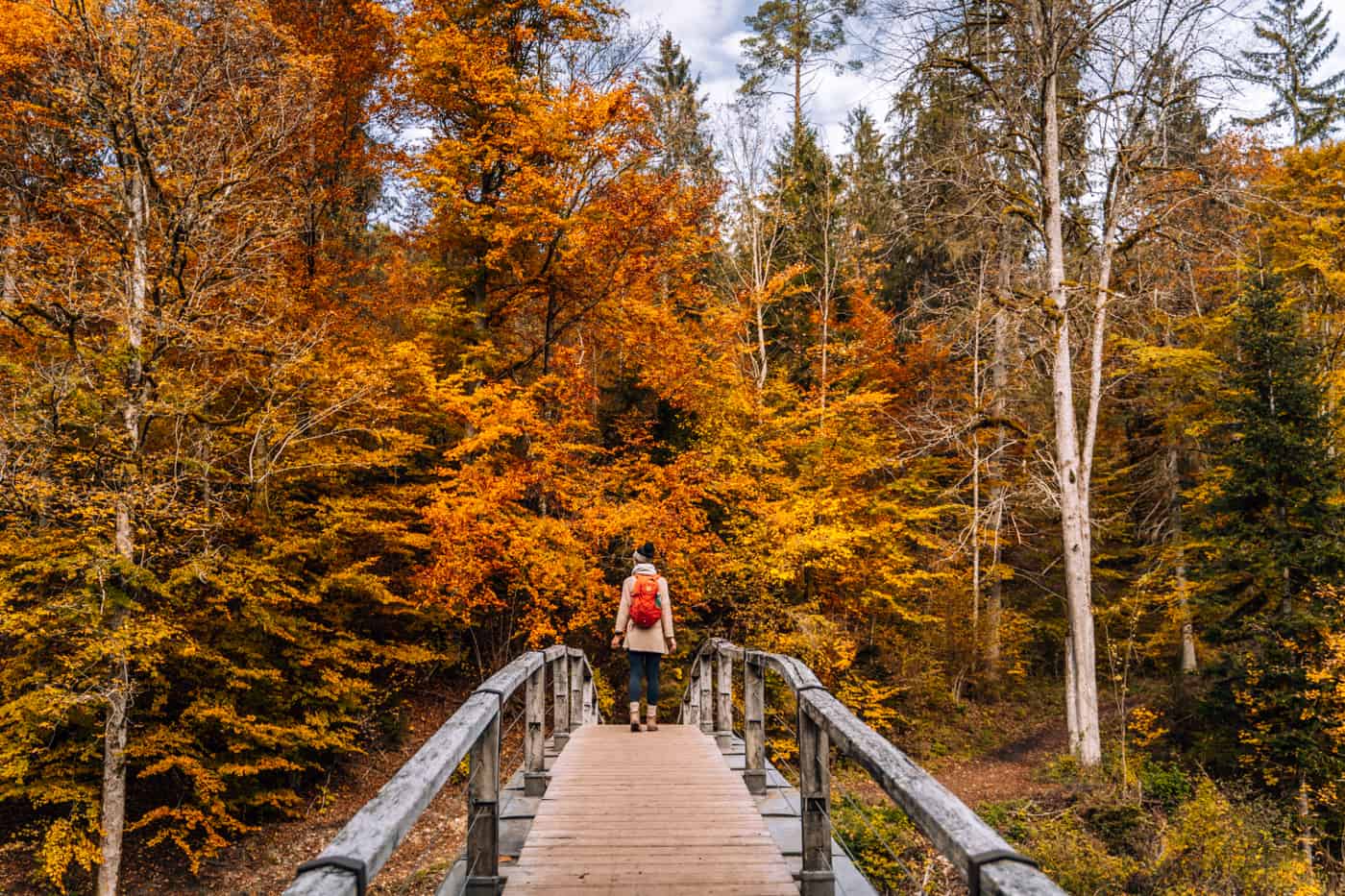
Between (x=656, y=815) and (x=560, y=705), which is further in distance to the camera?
(x=560, y=705)

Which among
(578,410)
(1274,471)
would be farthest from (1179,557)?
(578,410)

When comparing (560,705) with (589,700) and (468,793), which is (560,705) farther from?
(468,793)

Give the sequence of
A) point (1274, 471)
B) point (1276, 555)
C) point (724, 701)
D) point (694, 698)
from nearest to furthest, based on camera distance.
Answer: point (724, 701) < point (694, 698) < point (1276, 555) < point (1274, 471)

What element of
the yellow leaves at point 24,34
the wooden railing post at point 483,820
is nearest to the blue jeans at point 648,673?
the wooden railing post at point 483,820

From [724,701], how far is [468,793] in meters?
4.85

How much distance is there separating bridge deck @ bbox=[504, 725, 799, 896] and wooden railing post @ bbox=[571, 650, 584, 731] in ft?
7.39

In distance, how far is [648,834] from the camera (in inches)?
172

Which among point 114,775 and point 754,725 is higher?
point 754,725

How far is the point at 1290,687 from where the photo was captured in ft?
42.7

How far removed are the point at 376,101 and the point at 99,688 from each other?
12.9 metres

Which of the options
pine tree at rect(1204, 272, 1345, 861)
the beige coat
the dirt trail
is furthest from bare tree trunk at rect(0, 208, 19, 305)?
pine tree at rect(1204, 272, 1345, 861)

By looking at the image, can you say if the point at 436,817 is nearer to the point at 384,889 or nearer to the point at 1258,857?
the point at 384,889

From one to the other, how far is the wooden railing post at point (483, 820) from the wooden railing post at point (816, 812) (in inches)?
55.5

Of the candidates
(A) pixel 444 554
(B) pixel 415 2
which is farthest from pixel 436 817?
(B) pixel 415 2
